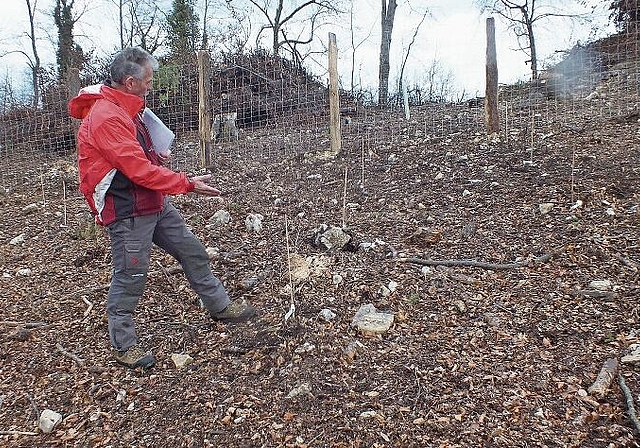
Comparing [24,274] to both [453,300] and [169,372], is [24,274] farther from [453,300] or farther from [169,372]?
[453,300]

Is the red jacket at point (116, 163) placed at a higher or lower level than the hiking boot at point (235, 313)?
higher

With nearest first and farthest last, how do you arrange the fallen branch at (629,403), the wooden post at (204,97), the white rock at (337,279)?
the fallen branch at (629,403) < the white rock at (337,279) < the wooden post at (204,97)

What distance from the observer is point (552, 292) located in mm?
3350

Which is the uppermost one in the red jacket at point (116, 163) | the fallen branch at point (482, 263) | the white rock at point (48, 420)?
the red jacket at point (116, 163)

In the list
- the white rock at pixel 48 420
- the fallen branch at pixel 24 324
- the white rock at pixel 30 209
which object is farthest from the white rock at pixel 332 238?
the white rock at pixel 30 209

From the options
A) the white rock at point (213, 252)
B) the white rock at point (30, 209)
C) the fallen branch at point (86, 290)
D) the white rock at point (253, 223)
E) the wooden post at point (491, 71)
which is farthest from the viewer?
the wooden post at point (491, 71)

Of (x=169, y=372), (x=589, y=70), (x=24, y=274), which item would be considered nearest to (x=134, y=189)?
(x=169, y=372)

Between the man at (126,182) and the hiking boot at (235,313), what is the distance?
0.49m

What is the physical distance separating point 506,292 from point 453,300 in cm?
39

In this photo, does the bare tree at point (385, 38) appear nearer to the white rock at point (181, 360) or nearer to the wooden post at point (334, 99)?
the wooden post at point (334, 99)

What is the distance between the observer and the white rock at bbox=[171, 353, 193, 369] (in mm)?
2965

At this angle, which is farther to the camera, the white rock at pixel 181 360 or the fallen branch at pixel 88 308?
the fallen branch at pixel 88 308

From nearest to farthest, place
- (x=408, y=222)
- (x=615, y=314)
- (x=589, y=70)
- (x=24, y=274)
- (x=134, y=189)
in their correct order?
(x=134, y=189) < (x=615, y=314) < (x=24, y=274) < (x=408, y=222) < (x=589, y=70)

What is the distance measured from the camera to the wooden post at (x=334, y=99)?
23.8 ft
